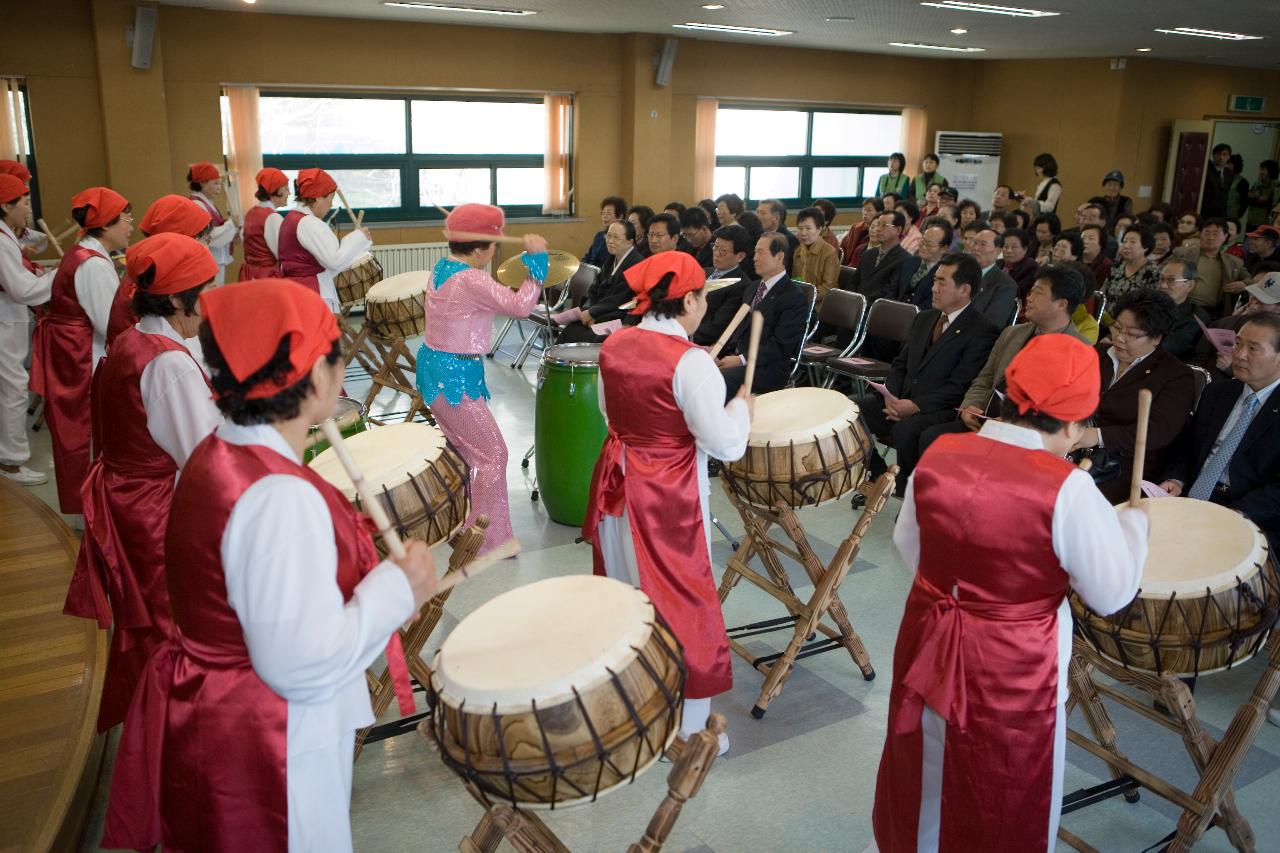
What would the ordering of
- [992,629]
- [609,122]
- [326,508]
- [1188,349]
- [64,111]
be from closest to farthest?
[326,508] → [992,629] → [1188,349] → [64,111] → [609,122]

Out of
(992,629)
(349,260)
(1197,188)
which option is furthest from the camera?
(1197,188)

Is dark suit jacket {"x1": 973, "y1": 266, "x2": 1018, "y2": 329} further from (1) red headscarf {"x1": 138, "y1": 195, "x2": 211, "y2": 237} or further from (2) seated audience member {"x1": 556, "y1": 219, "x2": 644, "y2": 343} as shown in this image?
(1) red headscarf {"x1": 138, "y1": 195, "x2": 211, "y2": 237}

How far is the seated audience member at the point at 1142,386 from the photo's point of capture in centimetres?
380

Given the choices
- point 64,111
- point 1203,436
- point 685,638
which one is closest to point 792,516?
point 685,638

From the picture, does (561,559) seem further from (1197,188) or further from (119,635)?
(1197,188)

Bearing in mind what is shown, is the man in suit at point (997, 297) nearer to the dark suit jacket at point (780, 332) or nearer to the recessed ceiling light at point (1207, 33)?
the dark suit jacket at point (780, 332)

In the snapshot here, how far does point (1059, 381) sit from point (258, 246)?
5.27 m

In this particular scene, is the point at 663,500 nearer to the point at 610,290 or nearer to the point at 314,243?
the point at 314,243

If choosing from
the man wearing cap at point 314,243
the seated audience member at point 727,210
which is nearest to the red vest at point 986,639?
the man wearing cap at point 314,243

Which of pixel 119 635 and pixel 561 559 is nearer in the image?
pixel 119 635

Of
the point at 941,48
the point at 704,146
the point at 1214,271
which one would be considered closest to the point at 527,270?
the point at 1214,271

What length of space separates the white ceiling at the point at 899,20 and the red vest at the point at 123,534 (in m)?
6.48

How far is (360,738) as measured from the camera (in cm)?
297

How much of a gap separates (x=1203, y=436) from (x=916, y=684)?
2.03m
